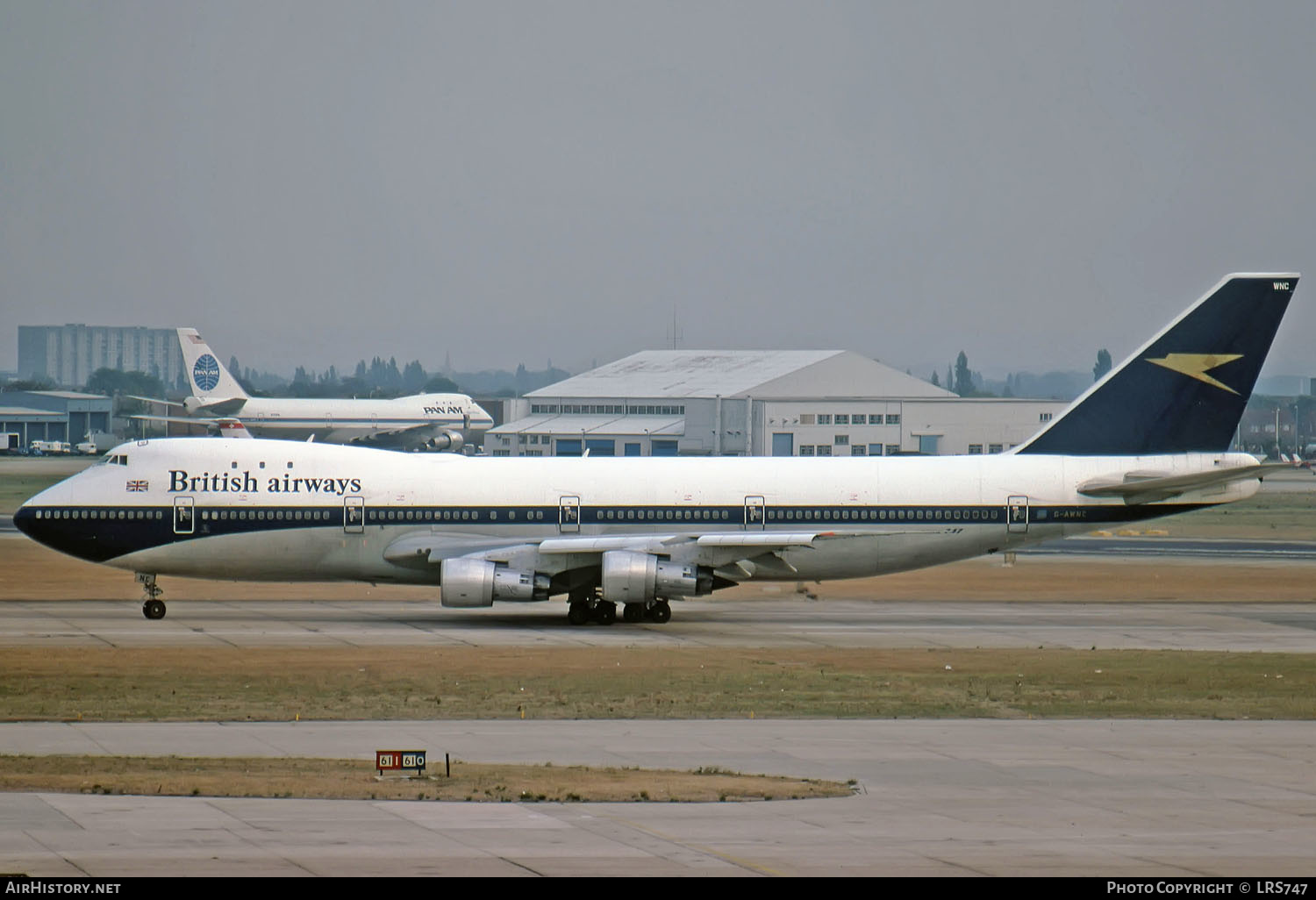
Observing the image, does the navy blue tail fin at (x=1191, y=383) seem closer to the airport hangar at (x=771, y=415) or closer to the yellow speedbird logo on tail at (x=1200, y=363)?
the yellow speedbird logo on tail at (x=1200, y=363)

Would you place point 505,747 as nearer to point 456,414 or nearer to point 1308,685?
point 1308,685

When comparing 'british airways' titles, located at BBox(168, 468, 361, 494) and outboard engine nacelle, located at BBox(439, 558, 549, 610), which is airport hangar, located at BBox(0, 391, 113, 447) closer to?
'british airways' titles, located at BBox(168, 468, 361, 494)

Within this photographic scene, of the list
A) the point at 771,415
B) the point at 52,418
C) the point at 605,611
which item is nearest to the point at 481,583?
the point at 605,611

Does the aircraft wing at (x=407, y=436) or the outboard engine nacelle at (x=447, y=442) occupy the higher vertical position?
the aircraft wing at (x=407, y=436)

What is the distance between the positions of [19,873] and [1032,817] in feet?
34.7

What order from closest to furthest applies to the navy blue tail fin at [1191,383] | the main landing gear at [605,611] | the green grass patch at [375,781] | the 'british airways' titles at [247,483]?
1. the green grass patch at [375,781]
2. the main landing gear at [605,611]
3. the 'british airways' titles at [247,483]
4. the navy blue tail fin at [1191,383]

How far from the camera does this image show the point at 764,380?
130 meters

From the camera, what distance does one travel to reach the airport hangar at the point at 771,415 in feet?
379

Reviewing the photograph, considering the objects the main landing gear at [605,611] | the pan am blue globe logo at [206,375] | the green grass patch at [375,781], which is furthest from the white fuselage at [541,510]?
the pan am blue globe logo at [206,375]

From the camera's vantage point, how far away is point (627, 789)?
66.1ft

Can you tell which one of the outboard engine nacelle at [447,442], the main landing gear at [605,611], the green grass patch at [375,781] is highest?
the outboard engine nacelle at [447,442]

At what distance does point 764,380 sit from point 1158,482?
86895 millimetres

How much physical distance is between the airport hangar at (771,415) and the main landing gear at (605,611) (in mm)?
68888
